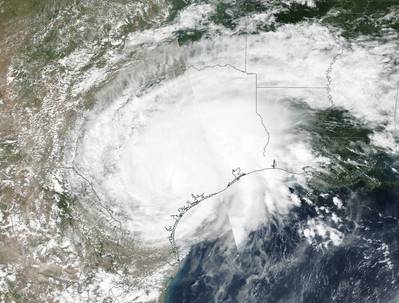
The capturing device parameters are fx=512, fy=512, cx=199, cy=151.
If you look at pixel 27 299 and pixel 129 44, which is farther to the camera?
pixel 129 44

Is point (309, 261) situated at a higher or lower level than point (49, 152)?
lower

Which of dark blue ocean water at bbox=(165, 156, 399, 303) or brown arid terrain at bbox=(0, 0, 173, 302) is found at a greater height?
brown arid terrain at bbox=(0, 0, 173, 302)

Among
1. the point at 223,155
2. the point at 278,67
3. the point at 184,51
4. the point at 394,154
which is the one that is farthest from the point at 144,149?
the point at 394,154

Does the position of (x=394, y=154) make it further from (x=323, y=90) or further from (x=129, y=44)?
(x=129, y=44)

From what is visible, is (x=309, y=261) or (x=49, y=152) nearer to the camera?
(x=309, y=261)

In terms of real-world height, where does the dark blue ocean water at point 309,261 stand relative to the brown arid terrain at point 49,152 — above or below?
below

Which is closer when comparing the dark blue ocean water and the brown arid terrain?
the dark blue ocean water

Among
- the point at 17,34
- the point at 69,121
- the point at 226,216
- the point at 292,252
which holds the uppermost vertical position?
the point at 17,34

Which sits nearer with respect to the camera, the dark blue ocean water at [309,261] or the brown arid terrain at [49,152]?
the dark blue ocean water at [309,261]
